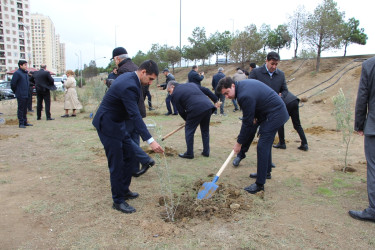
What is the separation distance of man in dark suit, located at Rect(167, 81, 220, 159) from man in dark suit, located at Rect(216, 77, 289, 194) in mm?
1581

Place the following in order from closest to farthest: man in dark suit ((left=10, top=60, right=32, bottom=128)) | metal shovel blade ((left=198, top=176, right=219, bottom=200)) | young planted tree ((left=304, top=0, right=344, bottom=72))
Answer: metal shovel blade ((left=198, top=176, right=219, bottom=200)) → man in dark suit ((left=10, top=60, right=32, bottom=128)) → young planted tree ((left=304, top=0, right=344, bottom=72))

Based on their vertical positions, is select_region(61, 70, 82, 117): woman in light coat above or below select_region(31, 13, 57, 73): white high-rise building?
below

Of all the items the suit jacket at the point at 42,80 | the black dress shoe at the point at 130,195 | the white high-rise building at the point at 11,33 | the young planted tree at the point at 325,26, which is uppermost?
the white high-rise building at the point at 11,33

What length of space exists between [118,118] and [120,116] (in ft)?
0.10

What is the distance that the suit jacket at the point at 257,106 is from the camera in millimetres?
3623

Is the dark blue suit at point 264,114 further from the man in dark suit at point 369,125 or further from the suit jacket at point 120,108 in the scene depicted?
the suit jacket at point 120,108

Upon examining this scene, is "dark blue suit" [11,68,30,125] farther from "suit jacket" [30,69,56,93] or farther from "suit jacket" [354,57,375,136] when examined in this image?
"suit jacket" [354,57,375,136]

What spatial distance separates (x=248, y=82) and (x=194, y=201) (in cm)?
169

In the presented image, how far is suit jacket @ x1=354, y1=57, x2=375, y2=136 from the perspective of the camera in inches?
122

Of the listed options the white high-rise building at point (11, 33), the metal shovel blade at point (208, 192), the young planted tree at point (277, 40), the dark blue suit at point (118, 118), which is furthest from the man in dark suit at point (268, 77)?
the white high-rise building at point (11, 33)

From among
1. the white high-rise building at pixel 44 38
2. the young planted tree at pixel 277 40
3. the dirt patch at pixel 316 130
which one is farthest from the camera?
the white high-rise building at pixel 44 38

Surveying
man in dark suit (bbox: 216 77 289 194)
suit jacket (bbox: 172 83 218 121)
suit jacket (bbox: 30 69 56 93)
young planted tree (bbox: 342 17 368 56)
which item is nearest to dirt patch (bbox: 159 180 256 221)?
man in dark suit (bbox: 216 77 289 194)

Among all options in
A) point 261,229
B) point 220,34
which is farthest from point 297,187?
point 220,34

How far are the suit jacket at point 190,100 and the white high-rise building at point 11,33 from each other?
91875 mm
